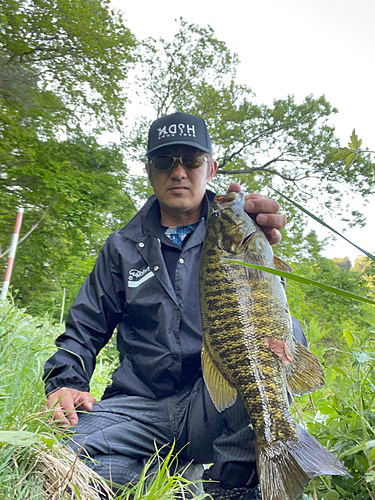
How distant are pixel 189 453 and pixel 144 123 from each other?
47.2 feet

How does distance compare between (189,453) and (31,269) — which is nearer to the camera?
(189,453)

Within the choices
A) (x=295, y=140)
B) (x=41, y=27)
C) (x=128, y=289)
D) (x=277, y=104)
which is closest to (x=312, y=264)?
(x=295, y=140)

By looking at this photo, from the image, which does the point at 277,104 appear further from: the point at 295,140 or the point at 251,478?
the point at 251,478

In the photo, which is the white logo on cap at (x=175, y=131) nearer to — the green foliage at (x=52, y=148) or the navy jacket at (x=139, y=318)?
the navy jacket at (x=139, y=318)

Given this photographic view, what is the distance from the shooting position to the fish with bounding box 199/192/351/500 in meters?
1.32

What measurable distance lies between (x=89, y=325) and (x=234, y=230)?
1.17 m

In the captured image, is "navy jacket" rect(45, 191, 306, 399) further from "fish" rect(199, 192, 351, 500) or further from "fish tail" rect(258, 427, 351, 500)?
"fish tail" rect(258, 427, 351, 500)

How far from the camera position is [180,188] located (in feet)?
8.52

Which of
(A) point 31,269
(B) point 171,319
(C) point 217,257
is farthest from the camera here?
(A) point 31,269

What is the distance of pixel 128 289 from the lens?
233cm

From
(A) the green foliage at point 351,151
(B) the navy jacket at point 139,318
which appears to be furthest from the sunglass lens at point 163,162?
(A) the green foliage at point 351,151

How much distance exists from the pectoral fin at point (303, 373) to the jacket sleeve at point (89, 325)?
1111mm

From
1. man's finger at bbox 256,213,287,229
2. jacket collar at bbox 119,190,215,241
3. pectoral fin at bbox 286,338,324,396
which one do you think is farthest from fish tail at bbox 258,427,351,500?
jacket collar at bbox 119,190,215,241

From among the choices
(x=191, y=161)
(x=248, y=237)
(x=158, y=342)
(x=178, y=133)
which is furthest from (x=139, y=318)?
(x=178, y=133)
